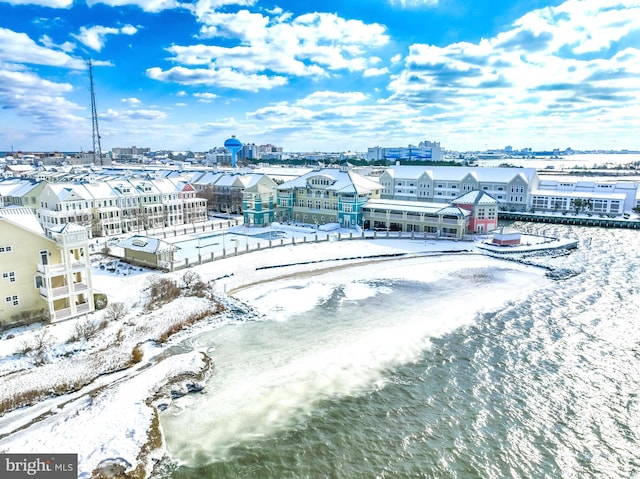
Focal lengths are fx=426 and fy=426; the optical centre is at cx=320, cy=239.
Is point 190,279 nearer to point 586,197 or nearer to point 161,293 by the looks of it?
point 161,293

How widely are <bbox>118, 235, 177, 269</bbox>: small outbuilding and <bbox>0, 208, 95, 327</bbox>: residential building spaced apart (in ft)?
35.6

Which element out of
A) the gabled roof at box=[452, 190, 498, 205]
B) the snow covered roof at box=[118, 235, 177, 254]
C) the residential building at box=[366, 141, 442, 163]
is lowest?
the snow covered roof at box=[118, 235, 177, 254]

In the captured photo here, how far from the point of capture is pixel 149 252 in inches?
1516

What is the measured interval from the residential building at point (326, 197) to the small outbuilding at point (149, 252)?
2484 centimetres

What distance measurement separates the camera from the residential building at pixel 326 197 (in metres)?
56.7

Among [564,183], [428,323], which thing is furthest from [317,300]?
[564,183]

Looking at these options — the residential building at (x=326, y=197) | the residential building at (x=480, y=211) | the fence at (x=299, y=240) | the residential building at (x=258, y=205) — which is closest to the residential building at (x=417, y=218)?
the residential building at (x=480, y=211)

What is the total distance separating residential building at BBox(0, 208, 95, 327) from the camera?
24.3m

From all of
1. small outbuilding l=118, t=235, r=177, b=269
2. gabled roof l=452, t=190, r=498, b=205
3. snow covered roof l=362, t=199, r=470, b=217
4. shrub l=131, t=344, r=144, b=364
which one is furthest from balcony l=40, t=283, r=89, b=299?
gabled roof l=452, t=190, r=498, b=205

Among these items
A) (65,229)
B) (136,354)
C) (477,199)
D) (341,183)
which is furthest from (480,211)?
(65,229)

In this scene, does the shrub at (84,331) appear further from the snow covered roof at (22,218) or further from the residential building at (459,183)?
the residential building at (459,183)

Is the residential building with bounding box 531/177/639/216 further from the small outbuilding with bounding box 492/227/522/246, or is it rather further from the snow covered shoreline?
the snow covered shoreline

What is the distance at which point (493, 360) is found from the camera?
22141mm

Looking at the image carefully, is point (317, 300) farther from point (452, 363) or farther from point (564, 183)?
point (564, 183)
